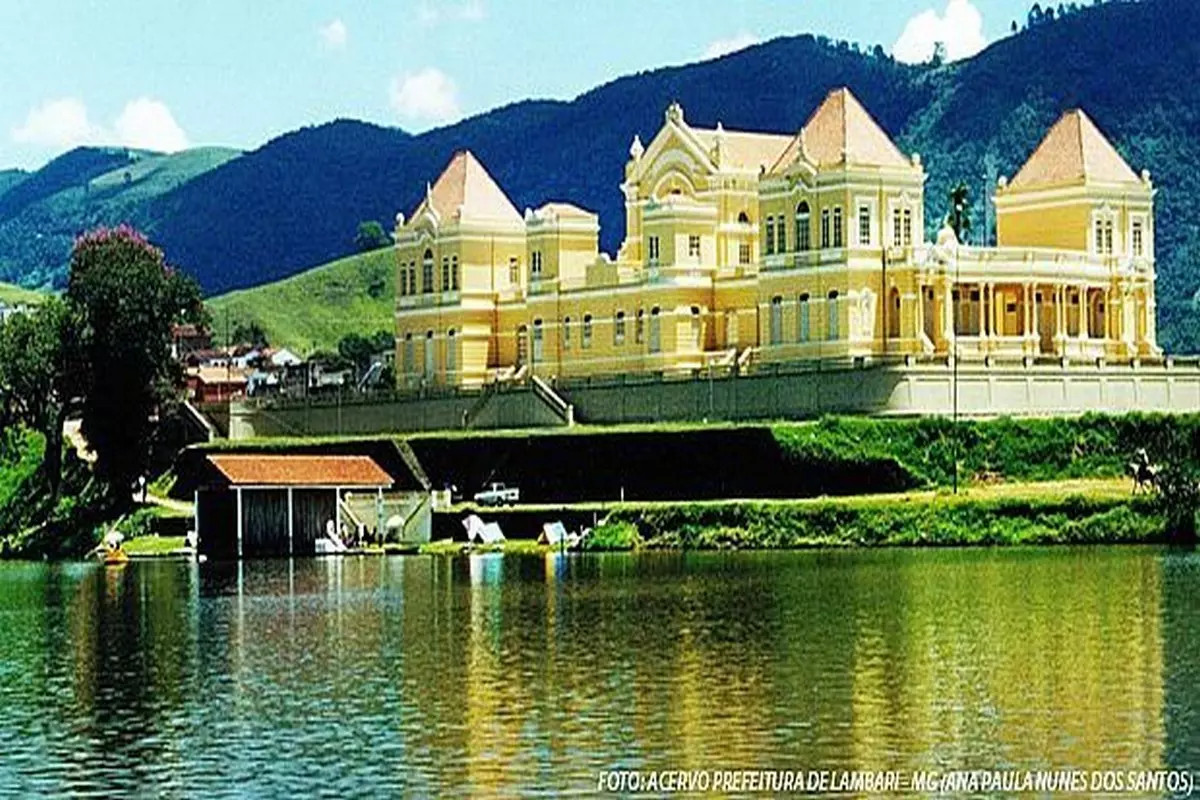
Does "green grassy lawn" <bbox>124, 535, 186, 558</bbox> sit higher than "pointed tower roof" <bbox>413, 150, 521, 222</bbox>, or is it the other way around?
"pointed tower roof" <bbox>413, 150, 521, 222</bbox>

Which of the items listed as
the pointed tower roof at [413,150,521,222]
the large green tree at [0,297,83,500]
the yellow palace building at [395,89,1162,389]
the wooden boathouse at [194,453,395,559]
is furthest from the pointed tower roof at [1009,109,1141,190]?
the large green tree at [0,297,83,500]

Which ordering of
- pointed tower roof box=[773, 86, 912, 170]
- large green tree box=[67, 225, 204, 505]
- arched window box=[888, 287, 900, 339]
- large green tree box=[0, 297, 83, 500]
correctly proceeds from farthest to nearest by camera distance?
large green tree box=[0, 297, 83, 500], large green tree box=[67, 225, 204, 505], pointed tower roof box=[773, 86, 912, 170], arched window box=[888, 287, 900, 339]

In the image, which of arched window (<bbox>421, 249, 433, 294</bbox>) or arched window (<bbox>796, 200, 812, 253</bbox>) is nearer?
arched window (<bbox>796, 200, 812, 253</bbox>)

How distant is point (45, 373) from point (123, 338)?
5325 mm

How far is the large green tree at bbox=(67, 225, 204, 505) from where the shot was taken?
4621 inches

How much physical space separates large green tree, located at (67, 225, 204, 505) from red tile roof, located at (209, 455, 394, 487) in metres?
13.4

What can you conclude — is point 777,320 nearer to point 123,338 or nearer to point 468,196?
point 468,196

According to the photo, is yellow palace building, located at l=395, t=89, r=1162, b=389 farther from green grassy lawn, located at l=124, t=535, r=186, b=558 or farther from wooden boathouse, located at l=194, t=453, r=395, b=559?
green grassy lawn, located at l=124, t=535, r=186, b=558

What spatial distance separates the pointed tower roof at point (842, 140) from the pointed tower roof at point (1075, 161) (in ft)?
27.7

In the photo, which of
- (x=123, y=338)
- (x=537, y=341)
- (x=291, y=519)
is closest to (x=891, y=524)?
(x=291, y=519)

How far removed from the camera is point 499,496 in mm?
107000

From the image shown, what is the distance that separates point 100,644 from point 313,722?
17.1 meters

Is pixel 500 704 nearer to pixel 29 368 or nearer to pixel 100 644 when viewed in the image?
pixel 100 644

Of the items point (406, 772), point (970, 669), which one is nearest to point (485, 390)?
point (970, 669)
